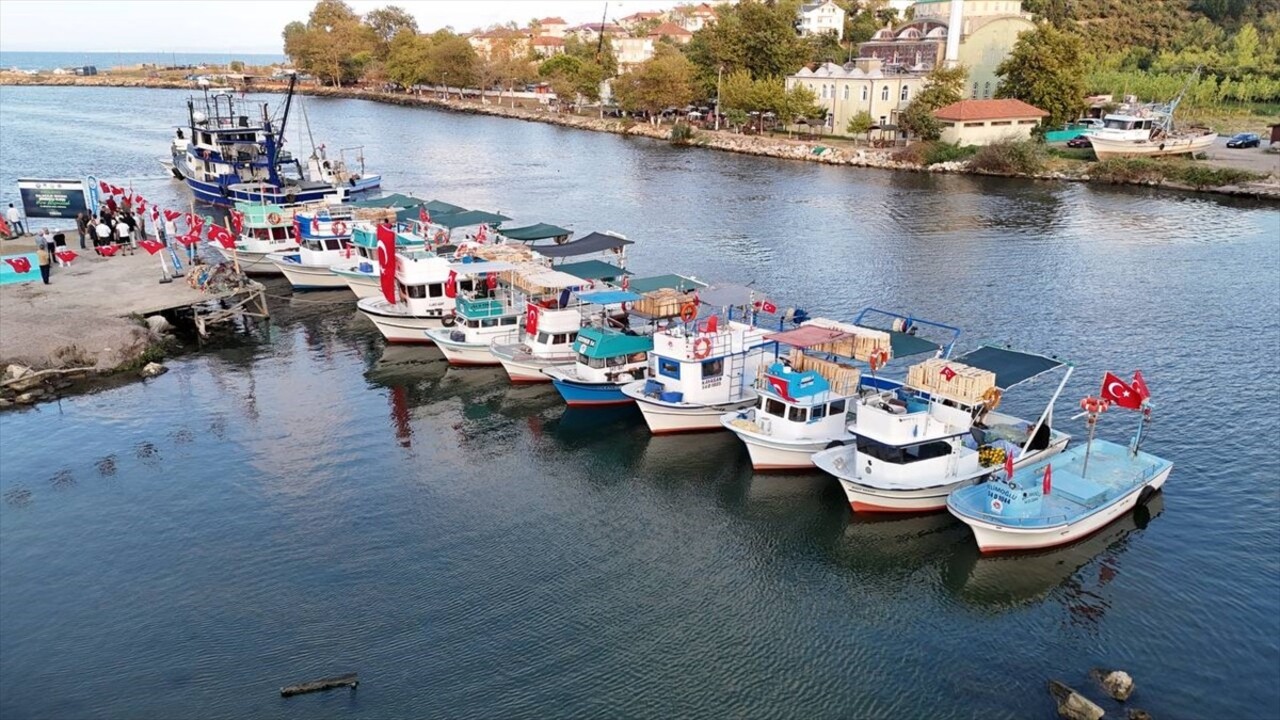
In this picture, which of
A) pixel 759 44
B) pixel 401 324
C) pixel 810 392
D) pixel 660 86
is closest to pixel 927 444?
pixel 810 392

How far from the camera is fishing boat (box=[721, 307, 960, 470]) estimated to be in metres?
32.1

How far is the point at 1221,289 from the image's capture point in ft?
181

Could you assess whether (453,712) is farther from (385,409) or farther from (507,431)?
(385,409)

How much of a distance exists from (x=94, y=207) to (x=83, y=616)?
45.1m

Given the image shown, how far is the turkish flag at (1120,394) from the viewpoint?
94.4 ft

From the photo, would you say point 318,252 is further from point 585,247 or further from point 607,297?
point 607,297

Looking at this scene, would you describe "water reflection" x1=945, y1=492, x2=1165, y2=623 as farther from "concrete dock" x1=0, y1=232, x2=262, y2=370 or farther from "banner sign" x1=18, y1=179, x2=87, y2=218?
"banner sign" x1=18, y1=179, x2=87, y2=218

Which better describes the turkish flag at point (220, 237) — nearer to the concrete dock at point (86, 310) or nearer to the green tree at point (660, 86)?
the concrete dock at point (86, 310)

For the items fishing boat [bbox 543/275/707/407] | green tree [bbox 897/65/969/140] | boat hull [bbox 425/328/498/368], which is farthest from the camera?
green tree [bbox 897/65/969/140]

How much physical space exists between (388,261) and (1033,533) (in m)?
32.9

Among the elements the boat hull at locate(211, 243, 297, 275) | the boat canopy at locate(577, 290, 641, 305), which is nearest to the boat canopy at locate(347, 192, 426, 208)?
the boat hull at locate(211, 243, 297, 275)

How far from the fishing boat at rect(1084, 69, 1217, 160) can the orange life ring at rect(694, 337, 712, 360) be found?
81445mm

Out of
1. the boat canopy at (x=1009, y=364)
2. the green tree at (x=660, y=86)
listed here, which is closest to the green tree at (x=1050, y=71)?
the green tree at (x=660, y=86)

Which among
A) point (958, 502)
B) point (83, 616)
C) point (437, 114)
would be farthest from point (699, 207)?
point (437, 114)
